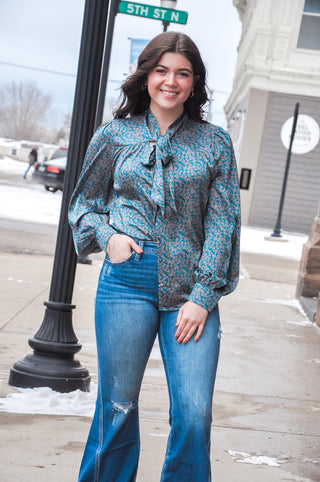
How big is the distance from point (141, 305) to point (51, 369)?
2.08 m

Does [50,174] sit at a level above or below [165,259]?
below

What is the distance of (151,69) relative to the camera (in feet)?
8.63

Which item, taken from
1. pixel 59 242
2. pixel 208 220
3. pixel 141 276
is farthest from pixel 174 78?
pixel 59 242

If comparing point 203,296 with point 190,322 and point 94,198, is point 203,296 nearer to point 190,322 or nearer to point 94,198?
point 190,322

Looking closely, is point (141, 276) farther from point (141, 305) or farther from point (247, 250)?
point (247, 250)

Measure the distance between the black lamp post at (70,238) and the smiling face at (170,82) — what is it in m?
1.76

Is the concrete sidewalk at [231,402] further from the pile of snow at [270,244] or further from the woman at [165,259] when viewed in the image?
the pile of snow at [270,244]

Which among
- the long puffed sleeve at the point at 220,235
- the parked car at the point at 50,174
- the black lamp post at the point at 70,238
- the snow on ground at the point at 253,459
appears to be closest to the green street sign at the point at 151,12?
the black lamp post at the point at 70,238

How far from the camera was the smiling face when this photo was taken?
2.58 meters

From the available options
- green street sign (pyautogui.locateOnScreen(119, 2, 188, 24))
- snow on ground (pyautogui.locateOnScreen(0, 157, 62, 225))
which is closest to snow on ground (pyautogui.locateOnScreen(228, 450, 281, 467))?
green street sign (pyautogui.locateOnScreen(119, 2, 188, 24))

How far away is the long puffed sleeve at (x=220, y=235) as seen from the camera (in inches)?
97.5

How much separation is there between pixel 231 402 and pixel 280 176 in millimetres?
19013

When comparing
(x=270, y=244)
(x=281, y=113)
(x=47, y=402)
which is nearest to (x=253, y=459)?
(x=47, y=402)

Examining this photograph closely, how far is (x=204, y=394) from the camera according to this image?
2.37 m
